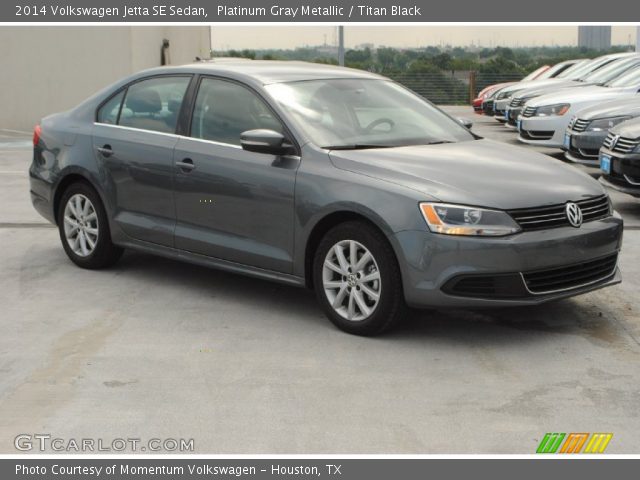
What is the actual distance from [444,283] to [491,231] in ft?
1.24

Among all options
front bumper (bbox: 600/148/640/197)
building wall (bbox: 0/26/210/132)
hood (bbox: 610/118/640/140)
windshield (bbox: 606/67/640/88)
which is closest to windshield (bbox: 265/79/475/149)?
front bumper (bbox: 600/148/640/197)

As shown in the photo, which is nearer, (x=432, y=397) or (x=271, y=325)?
(x=432, y=397)

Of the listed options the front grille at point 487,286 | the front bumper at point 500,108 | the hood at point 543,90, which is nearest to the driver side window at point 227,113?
the front grille at point 487,286

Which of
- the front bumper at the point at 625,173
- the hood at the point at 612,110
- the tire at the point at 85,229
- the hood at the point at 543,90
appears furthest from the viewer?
the hood at the point at 543,90

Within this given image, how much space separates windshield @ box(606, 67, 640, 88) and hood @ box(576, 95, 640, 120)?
3.28 metres

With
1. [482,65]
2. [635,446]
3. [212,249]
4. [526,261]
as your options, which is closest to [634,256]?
[526,261]

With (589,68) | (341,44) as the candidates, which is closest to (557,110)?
(589,68)

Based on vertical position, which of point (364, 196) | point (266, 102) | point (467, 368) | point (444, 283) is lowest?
point (467, 368)

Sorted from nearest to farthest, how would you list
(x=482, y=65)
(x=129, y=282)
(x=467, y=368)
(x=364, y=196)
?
(x=467, y=368), (x=364, y=196), (x=129, y=282), (x=482, y=65)

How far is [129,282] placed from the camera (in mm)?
7809

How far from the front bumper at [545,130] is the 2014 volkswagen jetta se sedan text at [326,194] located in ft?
29.7

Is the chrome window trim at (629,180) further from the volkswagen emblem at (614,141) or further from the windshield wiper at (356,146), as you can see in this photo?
the windshield wiper at (356,146)

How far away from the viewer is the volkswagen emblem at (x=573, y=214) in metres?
6.18

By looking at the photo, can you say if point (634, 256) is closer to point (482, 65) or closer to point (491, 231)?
point (491, 231)
